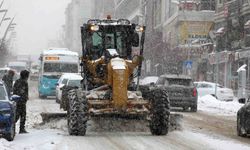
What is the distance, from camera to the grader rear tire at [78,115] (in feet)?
52.2

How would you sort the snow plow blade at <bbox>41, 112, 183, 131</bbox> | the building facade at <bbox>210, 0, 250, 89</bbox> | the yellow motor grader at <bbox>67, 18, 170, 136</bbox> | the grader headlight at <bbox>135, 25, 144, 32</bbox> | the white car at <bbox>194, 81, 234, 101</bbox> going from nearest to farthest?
1. the yellow motor grader at <bbox>67, 18, 170, 136</bbox>
2. the grader headlight at <bbox>135, 25, 144, 32</bbox>
3. the snow plow blade at <bbox>41, 112, 183, 131</bbox>
4. the white car at <bbox>194, 81, 234, 101</bbox>
5. the building facade at <bbox>210, 0, 250, 89</bbox>

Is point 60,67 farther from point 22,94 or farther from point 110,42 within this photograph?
point 22,94

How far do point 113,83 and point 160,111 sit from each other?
1.32 meters

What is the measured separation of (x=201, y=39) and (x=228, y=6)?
909 centimetres

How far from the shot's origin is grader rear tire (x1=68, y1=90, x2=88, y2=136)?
1591cm

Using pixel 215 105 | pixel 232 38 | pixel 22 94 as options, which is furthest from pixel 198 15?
pixel 22 94

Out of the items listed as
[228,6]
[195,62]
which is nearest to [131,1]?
[195,62]

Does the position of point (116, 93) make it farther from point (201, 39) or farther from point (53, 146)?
point (201, 39)

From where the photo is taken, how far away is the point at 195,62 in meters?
67.2

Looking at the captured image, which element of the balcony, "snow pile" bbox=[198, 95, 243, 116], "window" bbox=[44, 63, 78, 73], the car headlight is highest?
the balcony

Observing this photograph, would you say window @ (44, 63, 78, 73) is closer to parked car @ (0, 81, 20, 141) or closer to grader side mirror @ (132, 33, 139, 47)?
grader side mirror @ (132, 33, 139, 47)

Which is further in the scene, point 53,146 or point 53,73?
point 53,73

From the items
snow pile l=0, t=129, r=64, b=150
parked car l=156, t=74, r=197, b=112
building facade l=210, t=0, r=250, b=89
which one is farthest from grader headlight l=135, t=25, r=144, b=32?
building facade l=210, t=0, r=250, b=89

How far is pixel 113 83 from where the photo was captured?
16.3 meters
